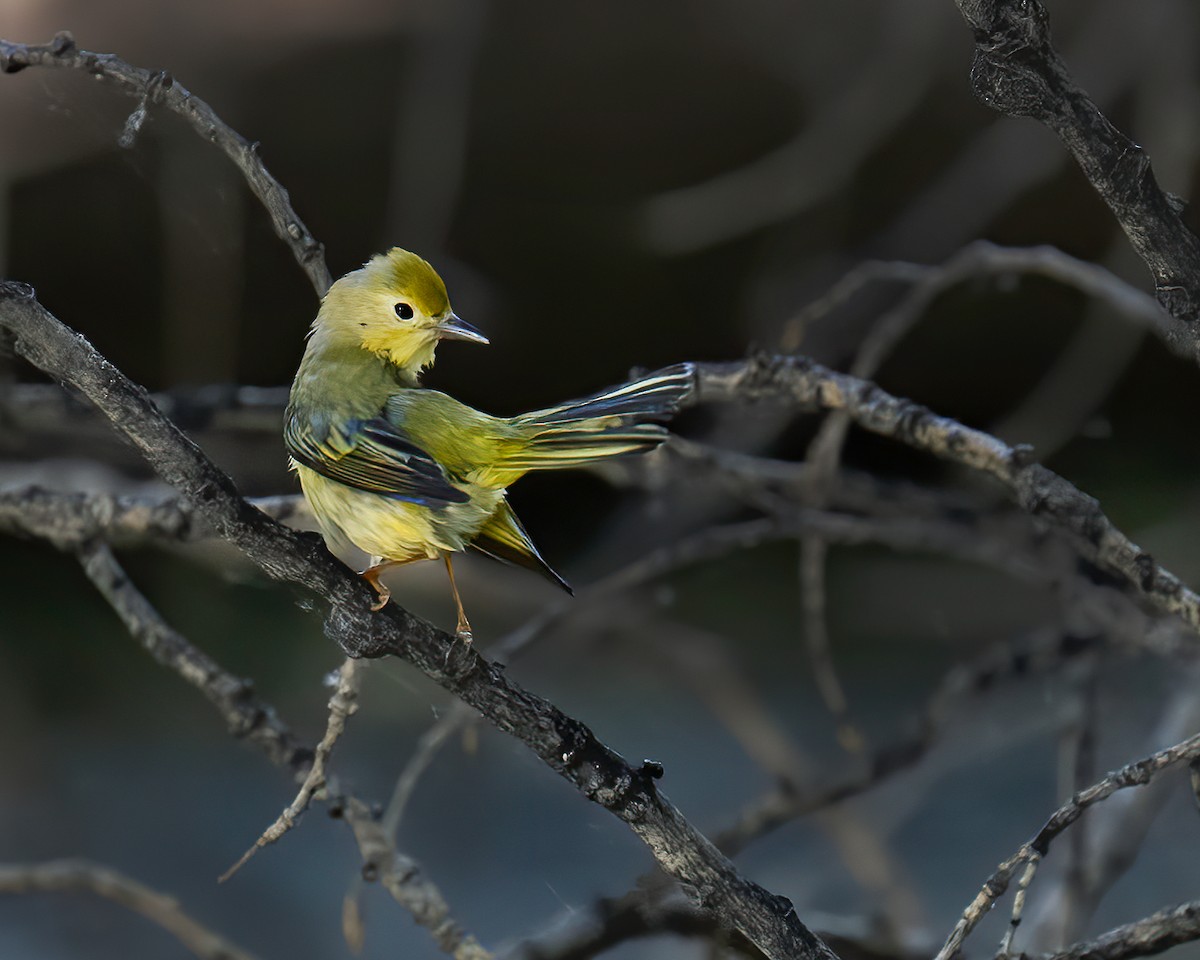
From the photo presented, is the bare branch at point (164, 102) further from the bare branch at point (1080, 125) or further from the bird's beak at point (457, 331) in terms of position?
the bare branch at point (1080, 125)

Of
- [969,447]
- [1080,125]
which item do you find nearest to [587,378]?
[969,447]

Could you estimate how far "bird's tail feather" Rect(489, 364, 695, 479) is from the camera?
0.47 meters

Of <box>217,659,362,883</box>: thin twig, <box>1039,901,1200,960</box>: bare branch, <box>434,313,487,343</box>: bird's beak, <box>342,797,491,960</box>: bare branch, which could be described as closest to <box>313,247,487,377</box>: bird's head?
<box>434,313,487,343</box>: bird's beak

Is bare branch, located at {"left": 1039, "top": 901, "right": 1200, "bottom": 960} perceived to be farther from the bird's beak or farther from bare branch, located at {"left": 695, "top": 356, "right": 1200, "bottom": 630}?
the bird's beak

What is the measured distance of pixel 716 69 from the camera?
0.96 m

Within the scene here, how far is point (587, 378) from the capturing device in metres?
0.86

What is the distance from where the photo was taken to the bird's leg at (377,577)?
1.71ft

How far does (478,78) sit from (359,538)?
1.65 feet

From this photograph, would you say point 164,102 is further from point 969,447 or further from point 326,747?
point 969,447

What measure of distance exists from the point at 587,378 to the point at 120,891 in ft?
1.58

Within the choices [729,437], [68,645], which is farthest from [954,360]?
[68,645]

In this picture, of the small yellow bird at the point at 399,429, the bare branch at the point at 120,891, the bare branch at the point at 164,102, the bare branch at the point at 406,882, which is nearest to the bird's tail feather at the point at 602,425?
the small yellow bird at the point at 399,429

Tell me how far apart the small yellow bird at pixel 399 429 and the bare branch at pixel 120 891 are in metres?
0.36

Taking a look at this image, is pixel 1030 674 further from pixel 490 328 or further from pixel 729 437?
pixel 490 328
